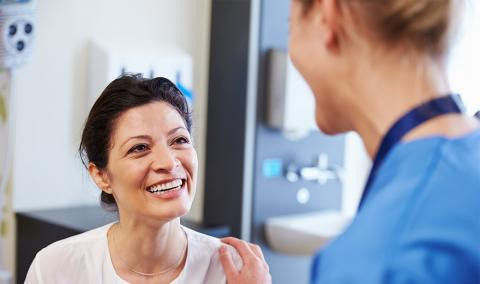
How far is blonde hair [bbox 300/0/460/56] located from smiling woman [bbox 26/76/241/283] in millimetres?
909

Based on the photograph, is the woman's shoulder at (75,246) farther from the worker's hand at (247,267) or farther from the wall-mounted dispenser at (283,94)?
the wall-mounted dispenser at (283,94)

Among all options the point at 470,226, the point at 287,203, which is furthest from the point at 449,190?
the point at 287,203

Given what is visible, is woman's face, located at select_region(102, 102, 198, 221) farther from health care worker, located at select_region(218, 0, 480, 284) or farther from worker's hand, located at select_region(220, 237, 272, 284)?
health care worker, located at select_region(218, 0, 480, 284)

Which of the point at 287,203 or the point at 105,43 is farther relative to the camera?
the point at 287,203

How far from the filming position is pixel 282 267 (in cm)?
331

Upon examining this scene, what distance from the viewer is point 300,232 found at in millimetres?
3111

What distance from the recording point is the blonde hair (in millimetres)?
753

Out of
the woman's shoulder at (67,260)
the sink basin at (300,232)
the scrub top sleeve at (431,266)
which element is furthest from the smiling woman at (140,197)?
the sink basin at (300,232)

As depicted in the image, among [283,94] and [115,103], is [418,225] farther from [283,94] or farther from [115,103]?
[283,94]

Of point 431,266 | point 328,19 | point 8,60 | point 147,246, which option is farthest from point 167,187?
point 8,60

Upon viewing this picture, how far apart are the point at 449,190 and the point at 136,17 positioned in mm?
2444

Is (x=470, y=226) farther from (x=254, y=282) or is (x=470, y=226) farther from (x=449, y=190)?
(x=254, y=282)

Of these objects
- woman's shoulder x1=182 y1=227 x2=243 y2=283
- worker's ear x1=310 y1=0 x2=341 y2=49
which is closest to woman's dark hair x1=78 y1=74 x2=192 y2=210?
woman's shoulder x1=182 y1=227 x2=243 y2=283

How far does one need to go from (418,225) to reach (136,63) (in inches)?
91.2
